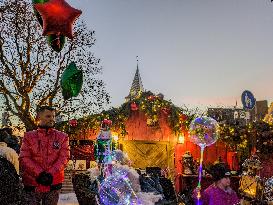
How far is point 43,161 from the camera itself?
4.66m

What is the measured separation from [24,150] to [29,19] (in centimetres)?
1897

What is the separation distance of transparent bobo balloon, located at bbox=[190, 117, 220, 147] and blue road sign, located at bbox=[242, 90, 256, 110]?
6.61 meters

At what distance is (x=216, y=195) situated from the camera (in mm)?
5625

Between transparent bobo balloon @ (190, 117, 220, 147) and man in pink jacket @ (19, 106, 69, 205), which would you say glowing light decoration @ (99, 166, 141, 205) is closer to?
man in pink jacket @ (19, 106, 69, 205)

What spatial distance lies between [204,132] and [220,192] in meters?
3.36

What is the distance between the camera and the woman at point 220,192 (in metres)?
5.61

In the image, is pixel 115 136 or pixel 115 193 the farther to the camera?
pixel 115 136

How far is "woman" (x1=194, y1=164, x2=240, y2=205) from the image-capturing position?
18.4ft

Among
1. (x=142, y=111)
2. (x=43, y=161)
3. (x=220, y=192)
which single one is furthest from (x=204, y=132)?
(x=142, y=111)

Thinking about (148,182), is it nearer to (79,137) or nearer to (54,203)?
(54,203)

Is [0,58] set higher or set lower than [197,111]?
higher

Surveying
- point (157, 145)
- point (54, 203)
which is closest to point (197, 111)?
point (157, 145)

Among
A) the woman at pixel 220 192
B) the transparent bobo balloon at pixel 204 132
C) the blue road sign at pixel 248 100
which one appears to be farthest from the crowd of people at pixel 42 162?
the blue road sign at pixel 248 100

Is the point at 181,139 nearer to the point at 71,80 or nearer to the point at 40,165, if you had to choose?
the point at 71,80
